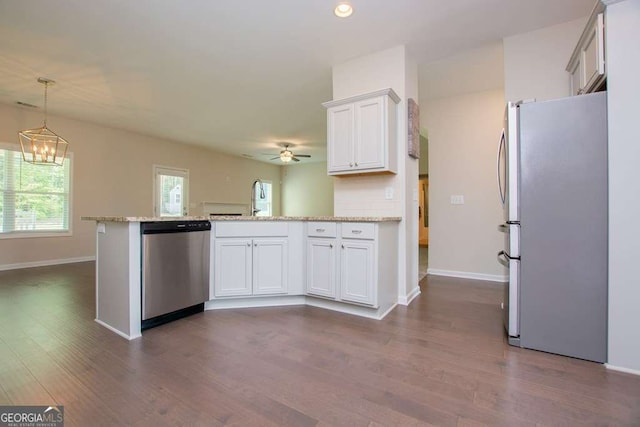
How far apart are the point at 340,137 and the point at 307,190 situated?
7.05 meters

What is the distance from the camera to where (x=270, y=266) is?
2797mm

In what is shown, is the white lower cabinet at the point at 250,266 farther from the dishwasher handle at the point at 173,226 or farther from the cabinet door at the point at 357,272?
the cabinet door at the point at 357,272

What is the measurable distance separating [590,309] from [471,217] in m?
2.47

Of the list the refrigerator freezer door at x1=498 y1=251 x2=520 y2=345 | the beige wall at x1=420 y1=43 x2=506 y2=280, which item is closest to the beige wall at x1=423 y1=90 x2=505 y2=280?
the beige wall at x1=420 y1=43 x2=506 y2=280

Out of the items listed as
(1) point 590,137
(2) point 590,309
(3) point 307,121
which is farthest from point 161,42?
(2) point 590,309

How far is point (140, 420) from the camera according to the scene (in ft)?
4.12

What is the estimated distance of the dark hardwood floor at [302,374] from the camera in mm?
1308

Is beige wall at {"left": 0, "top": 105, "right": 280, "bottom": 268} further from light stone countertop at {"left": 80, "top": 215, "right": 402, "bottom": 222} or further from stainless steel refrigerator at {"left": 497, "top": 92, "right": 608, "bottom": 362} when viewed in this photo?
stainless steel refrigerator at {"left": 497, "top": 92, "right": 608, "bottom": 362}

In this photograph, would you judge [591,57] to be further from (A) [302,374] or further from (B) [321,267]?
(A) [302,374]

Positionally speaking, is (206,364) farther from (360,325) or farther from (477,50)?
(477,50)

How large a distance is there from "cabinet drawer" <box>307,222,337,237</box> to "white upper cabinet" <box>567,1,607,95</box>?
2.12m

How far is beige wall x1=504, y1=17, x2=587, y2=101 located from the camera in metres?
2.66
